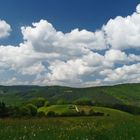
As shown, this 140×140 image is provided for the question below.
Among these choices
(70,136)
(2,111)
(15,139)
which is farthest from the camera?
(2,111)

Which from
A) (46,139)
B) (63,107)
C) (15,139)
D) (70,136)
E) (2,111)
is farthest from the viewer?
(63,107)

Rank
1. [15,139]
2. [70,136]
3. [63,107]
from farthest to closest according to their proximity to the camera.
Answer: [63,107] < [70,136] < [15,139]

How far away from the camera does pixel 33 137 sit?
1515cm

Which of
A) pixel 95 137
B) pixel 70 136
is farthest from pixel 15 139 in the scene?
pixel 95 137

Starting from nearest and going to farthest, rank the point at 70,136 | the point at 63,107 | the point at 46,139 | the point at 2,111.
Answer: the point at 46,139
the point at 70,136
the point at 2,111
the point at 63,107

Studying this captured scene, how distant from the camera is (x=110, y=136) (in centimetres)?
1667

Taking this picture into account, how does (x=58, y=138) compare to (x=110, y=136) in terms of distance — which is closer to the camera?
(x=58, y=138)

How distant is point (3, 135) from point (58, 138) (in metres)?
2.26

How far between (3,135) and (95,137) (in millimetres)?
3843

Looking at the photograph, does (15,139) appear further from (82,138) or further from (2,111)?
(2,111)

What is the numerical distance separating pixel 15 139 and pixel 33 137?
4.44ft

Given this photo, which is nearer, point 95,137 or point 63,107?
point 95,137

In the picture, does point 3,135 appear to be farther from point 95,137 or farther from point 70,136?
point 95,137

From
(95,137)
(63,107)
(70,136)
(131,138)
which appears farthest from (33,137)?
(63,107)
